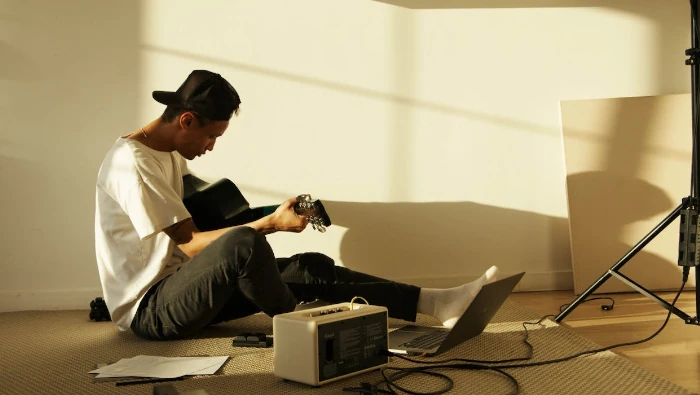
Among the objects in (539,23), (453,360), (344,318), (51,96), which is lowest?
(453,360)

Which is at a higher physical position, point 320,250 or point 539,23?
point 539,23

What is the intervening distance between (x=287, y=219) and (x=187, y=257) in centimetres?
42

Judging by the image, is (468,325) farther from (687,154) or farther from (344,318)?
(687,154)

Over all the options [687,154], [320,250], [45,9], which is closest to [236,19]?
[45,9]

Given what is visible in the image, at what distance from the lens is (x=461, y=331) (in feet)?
7.88

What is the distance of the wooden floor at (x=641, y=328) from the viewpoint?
2.28 m

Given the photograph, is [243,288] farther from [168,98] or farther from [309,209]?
[168,98]

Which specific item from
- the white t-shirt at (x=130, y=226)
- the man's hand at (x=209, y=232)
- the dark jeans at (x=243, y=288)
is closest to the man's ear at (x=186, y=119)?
the white t-shirt at (x=130, y=226)

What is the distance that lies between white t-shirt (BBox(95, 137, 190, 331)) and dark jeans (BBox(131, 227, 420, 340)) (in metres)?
0.06

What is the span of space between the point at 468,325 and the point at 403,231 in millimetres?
1345

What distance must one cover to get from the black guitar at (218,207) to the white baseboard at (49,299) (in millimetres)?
911

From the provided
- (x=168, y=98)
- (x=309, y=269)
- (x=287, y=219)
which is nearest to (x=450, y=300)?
(x=309, y=269)

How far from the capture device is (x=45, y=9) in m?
3.50

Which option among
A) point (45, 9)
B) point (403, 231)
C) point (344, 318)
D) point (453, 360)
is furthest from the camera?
point (403, 231)
